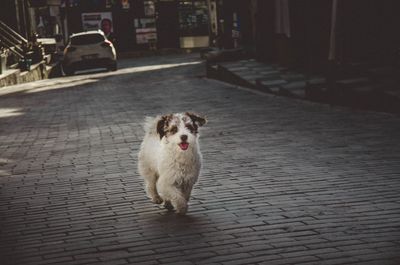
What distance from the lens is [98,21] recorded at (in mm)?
51062

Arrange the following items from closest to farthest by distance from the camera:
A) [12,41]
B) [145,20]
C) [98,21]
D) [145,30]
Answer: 1. [12,41]
2. [98,21]
3. [145,30]
4. [145,20]

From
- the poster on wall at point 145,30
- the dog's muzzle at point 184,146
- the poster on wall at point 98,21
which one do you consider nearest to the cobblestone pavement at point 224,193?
the dog's muzzle at point 184,146

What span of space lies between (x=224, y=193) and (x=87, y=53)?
83.0 ft

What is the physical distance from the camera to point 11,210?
7.98m

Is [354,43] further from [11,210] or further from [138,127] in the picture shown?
[11,210]

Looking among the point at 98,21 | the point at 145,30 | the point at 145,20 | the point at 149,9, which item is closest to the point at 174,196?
the point at 98,21

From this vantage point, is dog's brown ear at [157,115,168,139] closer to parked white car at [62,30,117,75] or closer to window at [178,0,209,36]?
parked white car at [62,30,117,75]

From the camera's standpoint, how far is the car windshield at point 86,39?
108ft

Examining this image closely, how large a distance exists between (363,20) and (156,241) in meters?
15.4

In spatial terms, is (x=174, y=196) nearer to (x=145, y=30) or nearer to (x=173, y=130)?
(x=173, y=130)

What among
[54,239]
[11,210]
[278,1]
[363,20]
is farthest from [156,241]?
[278,1]

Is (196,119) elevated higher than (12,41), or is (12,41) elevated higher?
(196,119)

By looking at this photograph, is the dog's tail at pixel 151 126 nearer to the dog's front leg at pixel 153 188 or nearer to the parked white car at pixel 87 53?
the dog's front leg at pixel 153 188

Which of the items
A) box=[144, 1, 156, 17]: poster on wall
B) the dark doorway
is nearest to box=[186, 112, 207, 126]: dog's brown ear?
the dark doorway
